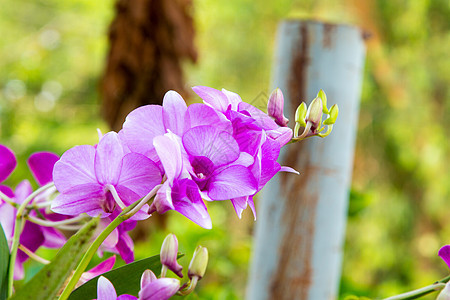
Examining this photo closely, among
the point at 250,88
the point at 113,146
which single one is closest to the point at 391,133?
the point at 250,88

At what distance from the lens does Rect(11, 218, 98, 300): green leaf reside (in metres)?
0.20

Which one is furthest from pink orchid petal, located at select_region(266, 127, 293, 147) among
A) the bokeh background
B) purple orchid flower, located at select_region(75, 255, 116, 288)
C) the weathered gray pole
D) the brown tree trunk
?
the bokeh background

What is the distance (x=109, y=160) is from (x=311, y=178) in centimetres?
44

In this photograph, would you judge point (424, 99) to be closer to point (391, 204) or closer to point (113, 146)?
point (391, 204)

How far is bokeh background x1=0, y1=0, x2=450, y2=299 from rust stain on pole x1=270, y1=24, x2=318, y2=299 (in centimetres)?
266

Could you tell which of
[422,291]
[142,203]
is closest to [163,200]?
[142,203]

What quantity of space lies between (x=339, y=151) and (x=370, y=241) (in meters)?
3.40

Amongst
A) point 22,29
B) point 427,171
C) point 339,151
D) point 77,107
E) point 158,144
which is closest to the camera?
point 158,144

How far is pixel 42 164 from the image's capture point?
0.33 meters

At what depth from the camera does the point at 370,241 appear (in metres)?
3.88

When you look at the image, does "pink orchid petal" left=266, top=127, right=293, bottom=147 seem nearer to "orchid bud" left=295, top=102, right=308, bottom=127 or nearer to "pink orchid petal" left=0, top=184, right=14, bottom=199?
"orchid bud" left=295, top=102, right=308, bottom=127

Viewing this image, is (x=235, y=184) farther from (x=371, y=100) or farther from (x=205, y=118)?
(x=371, y=100)

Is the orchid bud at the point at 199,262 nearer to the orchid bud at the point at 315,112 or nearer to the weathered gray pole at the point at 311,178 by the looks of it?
the orchid bud at the point at 315,112

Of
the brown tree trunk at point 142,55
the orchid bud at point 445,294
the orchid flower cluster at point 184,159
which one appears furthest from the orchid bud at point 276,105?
the brown tree trunk at point 142,55
